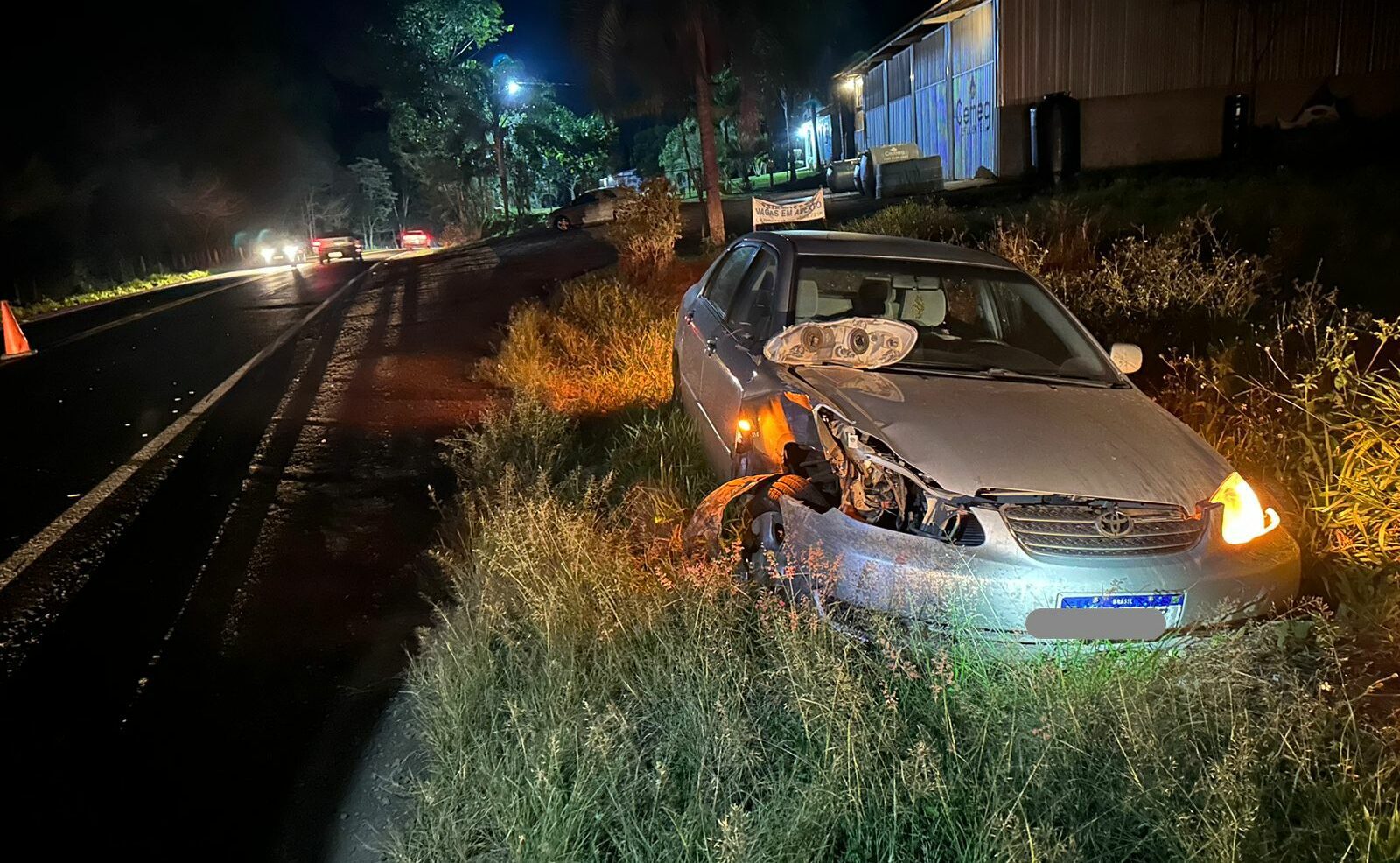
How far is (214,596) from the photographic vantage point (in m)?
5.23

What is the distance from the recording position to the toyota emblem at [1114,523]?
3654mm

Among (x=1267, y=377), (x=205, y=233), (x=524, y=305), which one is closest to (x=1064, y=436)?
(x=1267, y=377)

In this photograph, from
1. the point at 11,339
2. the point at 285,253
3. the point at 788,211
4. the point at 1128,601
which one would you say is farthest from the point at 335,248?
the point at 1128,601

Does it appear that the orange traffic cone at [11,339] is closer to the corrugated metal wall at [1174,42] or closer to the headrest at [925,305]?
the headrest at [925,305]

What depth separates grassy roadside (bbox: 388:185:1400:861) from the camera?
2.72 metres

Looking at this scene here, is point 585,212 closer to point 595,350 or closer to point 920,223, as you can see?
point 920,223

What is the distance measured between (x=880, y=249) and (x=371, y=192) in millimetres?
76120

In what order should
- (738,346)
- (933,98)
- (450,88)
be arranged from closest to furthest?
(738,346), (933,98), (450,88)

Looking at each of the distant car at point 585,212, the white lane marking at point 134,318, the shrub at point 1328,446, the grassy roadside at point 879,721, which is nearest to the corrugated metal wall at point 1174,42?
the distant car at point 585,212

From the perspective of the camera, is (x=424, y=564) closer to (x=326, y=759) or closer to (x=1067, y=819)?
(x=326, y=759)

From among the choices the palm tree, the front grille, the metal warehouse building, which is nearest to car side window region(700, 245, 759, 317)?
the front grille

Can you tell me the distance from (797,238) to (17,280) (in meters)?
30.6

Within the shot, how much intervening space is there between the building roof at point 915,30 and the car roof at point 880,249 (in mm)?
21748

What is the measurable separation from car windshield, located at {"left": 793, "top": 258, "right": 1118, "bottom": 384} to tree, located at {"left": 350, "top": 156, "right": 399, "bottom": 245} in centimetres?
7487
